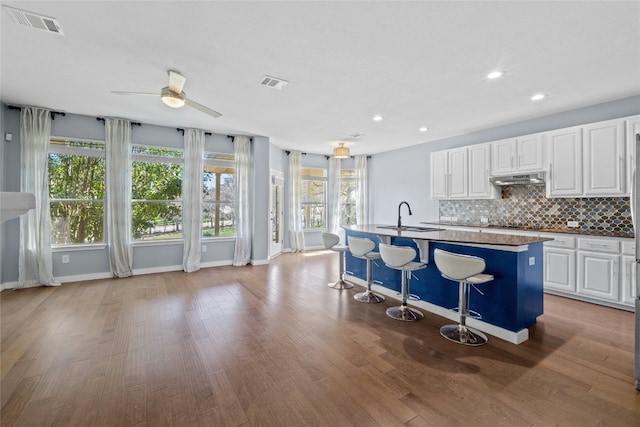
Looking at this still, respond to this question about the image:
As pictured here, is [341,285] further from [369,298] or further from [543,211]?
[543,211]

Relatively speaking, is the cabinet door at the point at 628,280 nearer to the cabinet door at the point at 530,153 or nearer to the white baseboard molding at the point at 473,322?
the cabinet door at the point at 530,153

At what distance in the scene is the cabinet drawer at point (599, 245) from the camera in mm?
3658

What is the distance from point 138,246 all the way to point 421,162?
21.0ft

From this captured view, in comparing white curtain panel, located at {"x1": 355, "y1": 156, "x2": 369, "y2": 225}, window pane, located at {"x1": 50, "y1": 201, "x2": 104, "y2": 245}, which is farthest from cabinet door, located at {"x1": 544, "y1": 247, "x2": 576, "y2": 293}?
window pane, located at {"x1": 50, "y1": 201, "x2": 104, "y2": 245}

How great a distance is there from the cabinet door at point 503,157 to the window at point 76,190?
7.07 m

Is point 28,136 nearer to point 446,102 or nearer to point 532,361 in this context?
point 446,102

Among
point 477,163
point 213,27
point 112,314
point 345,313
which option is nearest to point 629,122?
point 477,163

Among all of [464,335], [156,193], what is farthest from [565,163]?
[156,193]

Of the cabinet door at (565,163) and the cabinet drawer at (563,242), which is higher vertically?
the cabinet door at (565,163)

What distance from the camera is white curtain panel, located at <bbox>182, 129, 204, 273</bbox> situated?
225 inches

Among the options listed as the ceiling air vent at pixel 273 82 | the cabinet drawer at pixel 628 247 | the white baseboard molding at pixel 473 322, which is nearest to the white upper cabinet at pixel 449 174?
the cabinet drawer at pixel 628 247

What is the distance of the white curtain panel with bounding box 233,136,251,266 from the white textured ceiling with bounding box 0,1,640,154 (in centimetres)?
155

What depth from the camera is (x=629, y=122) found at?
370cm

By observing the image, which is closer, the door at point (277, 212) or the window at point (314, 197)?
the door at point (277, 212)
